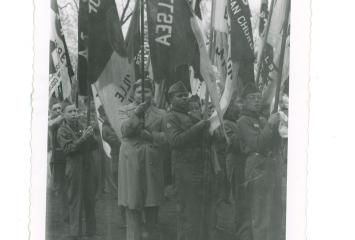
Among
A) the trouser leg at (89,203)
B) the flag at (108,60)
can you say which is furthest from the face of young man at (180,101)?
the trouser leg at (89,203)

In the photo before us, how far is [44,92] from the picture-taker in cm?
270

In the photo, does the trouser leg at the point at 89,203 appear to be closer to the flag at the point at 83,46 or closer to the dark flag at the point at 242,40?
the flag at the point at 83,46

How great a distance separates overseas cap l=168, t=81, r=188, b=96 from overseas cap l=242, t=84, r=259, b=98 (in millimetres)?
294

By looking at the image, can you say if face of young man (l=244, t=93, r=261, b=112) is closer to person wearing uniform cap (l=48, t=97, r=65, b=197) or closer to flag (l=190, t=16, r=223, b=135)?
flag (l=190, t=16, r=223, b=135)

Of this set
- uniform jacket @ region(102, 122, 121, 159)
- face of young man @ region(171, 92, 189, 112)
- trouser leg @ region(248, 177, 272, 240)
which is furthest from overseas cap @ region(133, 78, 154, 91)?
trouser leg @ region(248, 177, 272, 240)

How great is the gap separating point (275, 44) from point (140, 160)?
34.8 inches

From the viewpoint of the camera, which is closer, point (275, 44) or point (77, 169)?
point (77, 169)

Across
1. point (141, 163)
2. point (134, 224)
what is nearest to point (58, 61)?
point (141, 163)

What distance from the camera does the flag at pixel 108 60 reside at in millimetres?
2703

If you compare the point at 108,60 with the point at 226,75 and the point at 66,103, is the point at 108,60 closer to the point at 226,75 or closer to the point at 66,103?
the point at 66,103

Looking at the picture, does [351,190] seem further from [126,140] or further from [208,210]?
[126,140]

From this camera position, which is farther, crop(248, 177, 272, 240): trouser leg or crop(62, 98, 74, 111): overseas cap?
crop(248, 177, 272, 240): trouser leg

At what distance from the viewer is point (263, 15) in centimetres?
280

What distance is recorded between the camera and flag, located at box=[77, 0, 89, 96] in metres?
2.70
